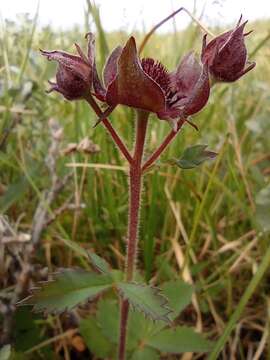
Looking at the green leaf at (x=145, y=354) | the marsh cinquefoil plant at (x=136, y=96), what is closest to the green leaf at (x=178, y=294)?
the green leaf at (x=145, y=354)

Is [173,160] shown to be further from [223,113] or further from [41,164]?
[223,113]

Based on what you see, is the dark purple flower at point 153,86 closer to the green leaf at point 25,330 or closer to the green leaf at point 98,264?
the green leaf at point 98,264

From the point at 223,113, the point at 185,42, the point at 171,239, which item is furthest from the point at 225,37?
the point at 223,113

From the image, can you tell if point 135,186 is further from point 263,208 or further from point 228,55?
point 263,208

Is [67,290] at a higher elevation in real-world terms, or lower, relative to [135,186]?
lower

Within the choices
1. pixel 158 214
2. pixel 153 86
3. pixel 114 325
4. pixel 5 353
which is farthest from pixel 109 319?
pixel 153 86

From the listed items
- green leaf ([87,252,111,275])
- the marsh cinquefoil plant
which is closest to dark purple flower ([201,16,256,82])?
the marsh cinquefoil plant

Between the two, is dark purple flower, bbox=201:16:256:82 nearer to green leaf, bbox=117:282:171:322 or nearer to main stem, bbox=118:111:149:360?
main stem, bbox=118:111:149:360
